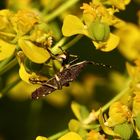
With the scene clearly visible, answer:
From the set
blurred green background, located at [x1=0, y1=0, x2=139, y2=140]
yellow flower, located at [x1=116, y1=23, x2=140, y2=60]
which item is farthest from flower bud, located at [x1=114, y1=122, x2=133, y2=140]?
yellow flower, located at [x1=116, y1=23, x2=140, y2=60]

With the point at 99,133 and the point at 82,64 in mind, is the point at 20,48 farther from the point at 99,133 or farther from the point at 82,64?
the point at 99,133

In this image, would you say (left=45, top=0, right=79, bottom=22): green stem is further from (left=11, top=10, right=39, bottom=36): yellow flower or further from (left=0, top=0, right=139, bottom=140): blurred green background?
(left=0, top=0, right=139, bottom=140): blurred green background

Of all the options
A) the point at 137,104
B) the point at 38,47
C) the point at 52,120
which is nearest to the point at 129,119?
the point at 137,104

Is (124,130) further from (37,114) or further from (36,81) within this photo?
(37,114)

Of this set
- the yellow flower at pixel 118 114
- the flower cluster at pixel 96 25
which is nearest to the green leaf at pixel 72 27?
the flower cluster at pixel 96 25

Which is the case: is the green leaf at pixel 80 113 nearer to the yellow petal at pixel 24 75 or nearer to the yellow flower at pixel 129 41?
the yellow petal at pixel 24 75

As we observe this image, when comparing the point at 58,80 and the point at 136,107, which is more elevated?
the point at 58,80

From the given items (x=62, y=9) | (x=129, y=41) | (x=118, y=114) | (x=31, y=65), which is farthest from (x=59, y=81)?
(x=129, y=41)

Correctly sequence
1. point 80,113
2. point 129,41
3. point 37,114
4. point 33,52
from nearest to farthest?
point 33,52 → point 80,113 → point 37,114 → point 129,41
